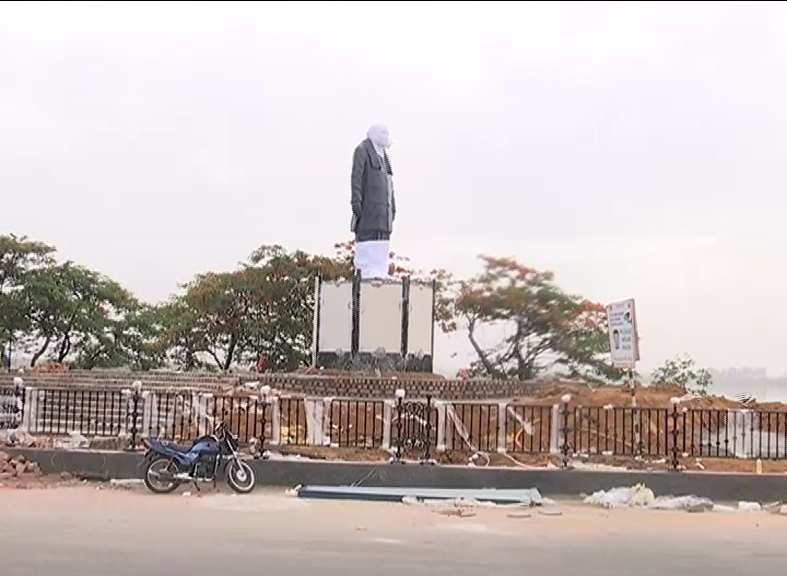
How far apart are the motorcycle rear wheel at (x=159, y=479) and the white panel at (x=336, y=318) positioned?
819 centimetres

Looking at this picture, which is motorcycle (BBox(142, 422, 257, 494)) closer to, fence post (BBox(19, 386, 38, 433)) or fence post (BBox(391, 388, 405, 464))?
fence post (BBox(391, 388, 405, 464))

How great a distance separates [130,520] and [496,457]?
198 inches

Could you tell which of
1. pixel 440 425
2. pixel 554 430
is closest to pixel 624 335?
pixel 554 430

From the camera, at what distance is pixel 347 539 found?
26.1 ft

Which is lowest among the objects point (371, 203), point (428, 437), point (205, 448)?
point (205, 448)

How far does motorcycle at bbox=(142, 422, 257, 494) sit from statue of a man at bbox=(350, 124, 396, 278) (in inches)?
365

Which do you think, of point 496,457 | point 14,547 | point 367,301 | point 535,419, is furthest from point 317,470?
point 367,301

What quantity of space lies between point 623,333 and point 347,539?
607 centimetres

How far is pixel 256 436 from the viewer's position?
40.3 feet

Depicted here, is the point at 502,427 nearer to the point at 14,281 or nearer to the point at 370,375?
the point at 370,375

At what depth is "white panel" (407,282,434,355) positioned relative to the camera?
18.7 m

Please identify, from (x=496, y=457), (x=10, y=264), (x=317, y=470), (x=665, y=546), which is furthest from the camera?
(x=10, y=264)

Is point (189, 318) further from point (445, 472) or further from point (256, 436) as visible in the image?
point (445, 472)

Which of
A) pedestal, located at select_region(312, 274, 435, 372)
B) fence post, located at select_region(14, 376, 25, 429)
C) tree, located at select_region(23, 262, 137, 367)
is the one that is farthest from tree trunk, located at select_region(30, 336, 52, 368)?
fence post, located at select_region(14, 376, 25, 429)
